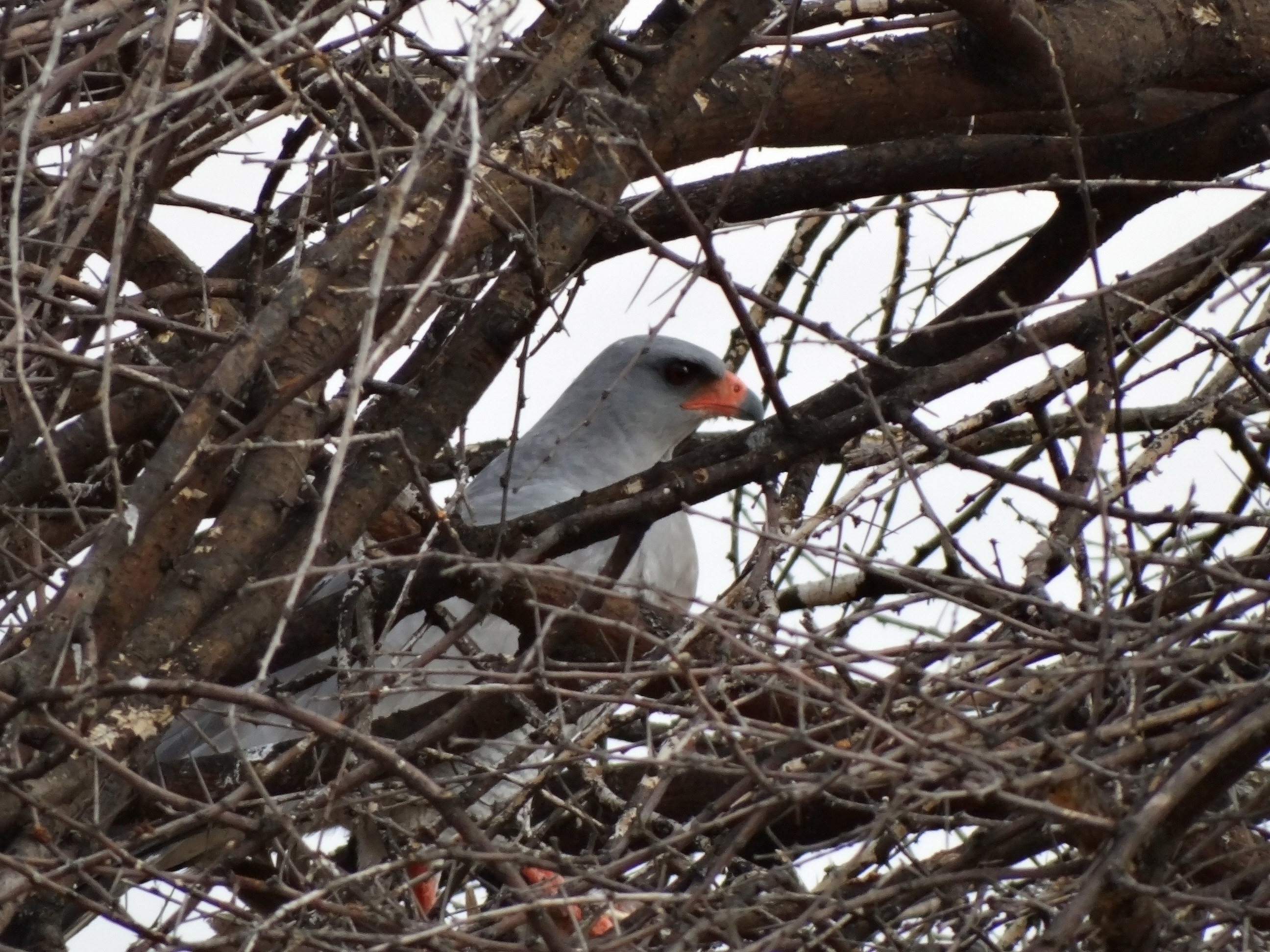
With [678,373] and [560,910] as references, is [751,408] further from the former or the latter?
[560,910]

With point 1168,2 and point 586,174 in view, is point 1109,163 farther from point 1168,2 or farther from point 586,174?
point 586,174

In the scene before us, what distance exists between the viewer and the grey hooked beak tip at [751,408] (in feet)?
18.8

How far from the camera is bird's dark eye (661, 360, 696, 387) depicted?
585cm

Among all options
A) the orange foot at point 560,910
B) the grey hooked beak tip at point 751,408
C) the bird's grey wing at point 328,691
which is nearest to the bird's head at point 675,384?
the grey hooked beak tip at point 751,408

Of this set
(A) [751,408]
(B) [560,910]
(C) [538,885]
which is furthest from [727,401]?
(C) [538,885]

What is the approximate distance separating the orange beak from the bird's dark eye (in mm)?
57

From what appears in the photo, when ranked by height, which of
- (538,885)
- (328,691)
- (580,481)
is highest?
(580,481)

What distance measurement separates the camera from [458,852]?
98.4 inches

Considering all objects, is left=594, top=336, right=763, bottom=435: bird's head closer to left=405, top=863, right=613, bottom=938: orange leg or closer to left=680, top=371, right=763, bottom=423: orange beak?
left=680, top=371, right=763, bottom=423: orange beak

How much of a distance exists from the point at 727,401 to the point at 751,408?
0.12 meters

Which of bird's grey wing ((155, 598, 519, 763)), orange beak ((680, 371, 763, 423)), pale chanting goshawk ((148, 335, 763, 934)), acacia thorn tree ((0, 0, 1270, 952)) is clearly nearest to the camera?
acacia thorn tree ((0, 0, 1270, 952))

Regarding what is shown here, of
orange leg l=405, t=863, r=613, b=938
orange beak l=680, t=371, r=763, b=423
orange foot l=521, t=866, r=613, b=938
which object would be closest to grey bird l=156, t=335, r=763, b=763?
orange beak l=680, t=371, r=763, b=423

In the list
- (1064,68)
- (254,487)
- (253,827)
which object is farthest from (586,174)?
(253,827)

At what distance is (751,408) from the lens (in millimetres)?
5738
